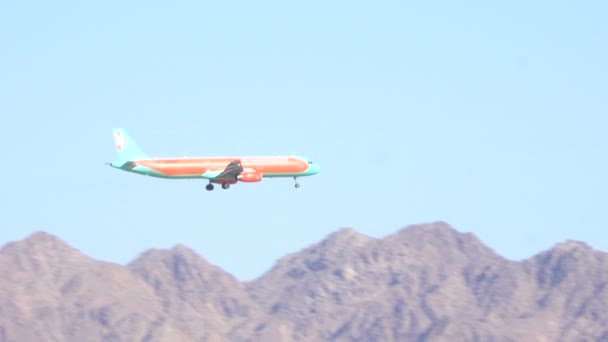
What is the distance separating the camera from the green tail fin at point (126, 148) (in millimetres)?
180875

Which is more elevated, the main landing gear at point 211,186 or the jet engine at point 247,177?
the jet engine at point 247,177

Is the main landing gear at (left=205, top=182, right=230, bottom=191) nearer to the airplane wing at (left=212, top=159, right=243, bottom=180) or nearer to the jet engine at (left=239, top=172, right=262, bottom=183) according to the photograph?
the airplane wing at (left=212, top=159, right=243, bottom=180)

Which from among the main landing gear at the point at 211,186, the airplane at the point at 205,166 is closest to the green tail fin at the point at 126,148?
the airplane at the point at 205,166

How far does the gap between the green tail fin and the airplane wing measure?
10785 millimetres

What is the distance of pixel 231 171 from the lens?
595 ft

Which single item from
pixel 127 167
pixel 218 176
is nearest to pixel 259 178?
pixel 218 176

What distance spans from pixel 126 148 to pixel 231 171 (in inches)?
590

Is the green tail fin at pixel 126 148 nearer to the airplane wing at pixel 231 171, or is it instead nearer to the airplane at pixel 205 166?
the airplane at pixel 205 166

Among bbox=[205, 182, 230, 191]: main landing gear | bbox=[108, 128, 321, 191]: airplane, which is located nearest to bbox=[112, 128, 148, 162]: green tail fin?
bbox=[108, 128, 321, 191]: airplane

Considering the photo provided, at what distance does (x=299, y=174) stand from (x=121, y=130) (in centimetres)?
2616

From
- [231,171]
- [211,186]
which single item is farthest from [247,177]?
[211,186]

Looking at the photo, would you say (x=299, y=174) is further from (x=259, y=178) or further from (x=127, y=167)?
(x=127, y=167)

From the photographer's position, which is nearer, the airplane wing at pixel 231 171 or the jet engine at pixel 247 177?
the airplane wing at pixel 231 171

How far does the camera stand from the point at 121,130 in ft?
607
